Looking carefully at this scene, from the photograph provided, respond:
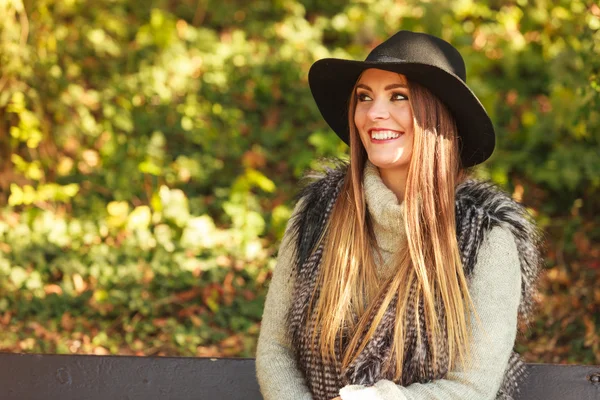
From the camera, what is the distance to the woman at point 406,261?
2299 millimetres

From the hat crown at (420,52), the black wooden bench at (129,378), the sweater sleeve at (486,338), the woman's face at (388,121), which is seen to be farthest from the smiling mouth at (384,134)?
the black wooden bench at (129,378)

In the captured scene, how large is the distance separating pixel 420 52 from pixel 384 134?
0.87 feet

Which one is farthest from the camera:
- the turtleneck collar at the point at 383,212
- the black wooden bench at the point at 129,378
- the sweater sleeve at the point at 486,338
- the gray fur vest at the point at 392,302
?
the black wooden bench at the point at 129,378

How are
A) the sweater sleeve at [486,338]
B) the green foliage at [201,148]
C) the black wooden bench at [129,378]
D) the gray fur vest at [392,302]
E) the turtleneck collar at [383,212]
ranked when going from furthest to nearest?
the green foliage at [201,148]
the black wooden bench at [129,378]
the turtleneck collar at [383,212]
the gray fur vest at [392,302]
the sweater sleeve at [486,338]

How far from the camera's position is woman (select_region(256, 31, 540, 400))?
90.5 inches

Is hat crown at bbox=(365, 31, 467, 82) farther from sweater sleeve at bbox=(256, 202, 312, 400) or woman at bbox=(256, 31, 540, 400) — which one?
sweater sleeve at bbox=(256, 202, 312, 400)

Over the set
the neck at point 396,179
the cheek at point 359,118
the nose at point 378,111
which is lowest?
the neck at point 396,179

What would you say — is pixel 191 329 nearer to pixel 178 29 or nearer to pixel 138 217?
pixel 138 217

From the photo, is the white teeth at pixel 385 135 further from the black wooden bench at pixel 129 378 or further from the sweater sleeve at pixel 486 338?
the black wooden bench at pixel 129 378

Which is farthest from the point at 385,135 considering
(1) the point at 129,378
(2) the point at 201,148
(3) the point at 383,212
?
Result: (2) the point at 201,148

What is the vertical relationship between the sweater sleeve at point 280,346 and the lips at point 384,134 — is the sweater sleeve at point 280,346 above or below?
below

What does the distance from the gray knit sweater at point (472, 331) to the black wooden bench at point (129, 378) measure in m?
0.27

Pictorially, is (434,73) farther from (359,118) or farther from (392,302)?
(392,302)

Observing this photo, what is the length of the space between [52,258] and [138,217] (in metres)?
0.64
